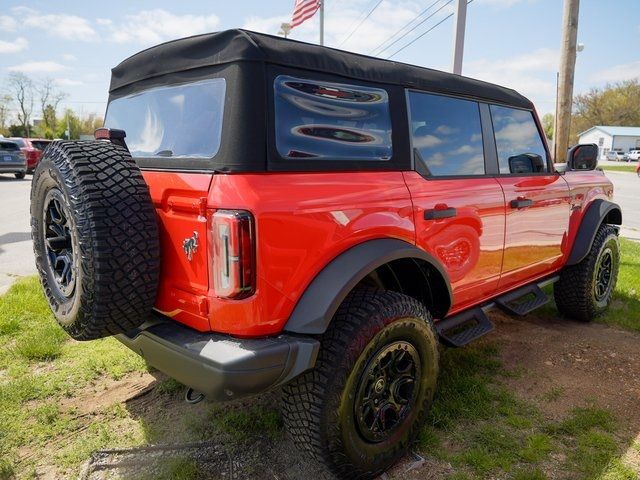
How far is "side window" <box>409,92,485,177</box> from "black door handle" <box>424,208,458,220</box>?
229mm

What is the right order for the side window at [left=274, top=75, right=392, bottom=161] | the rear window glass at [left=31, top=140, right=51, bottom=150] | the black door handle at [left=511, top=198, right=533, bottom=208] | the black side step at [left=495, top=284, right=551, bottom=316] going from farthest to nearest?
the rear window glass at [left=31, top=140, right=51, bottom=150]
the black side step at [left=495, top=284, right=551, bottom=316]
the black door handle at [left=511, top=198, right=533, bottom=208]
the side window at [left=274, top=75, right=392, bottom=161]

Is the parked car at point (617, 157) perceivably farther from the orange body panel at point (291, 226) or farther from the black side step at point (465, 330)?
the orange body panel at point (291, 226)

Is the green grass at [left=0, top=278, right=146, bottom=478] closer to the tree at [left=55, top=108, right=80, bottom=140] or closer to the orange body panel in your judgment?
the orange body panel

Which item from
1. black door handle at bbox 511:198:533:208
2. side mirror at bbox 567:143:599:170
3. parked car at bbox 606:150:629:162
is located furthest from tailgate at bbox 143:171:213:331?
parked car at bbox 606:150:629:162

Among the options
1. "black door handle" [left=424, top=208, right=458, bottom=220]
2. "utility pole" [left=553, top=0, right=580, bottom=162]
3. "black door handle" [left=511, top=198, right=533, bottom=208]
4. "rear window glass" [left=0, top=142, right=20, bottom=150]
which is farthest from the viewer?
"rear window glass" [left=0, top=142, right=20, bottom=150]

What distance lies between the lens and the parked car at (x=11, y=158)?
1805 cm

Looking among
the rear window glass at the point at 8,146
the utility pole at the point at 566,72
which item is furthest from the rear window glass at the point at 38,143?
the utility pole at the point at 566,72

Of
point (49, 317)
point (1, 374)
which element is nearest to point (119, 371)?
point (1, 374)

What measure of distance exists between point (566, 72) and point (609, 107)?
81481mm

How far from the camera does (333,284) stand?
200 centimetres

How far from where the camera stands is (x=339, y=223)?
6.79 ft

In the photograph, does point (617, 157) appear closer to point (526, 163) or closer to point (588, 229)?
point (588, 229)

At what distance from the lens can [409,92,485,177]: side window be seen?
265cm

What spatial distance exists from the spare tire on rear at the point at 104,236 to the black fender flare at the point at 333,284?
65 centimetres
